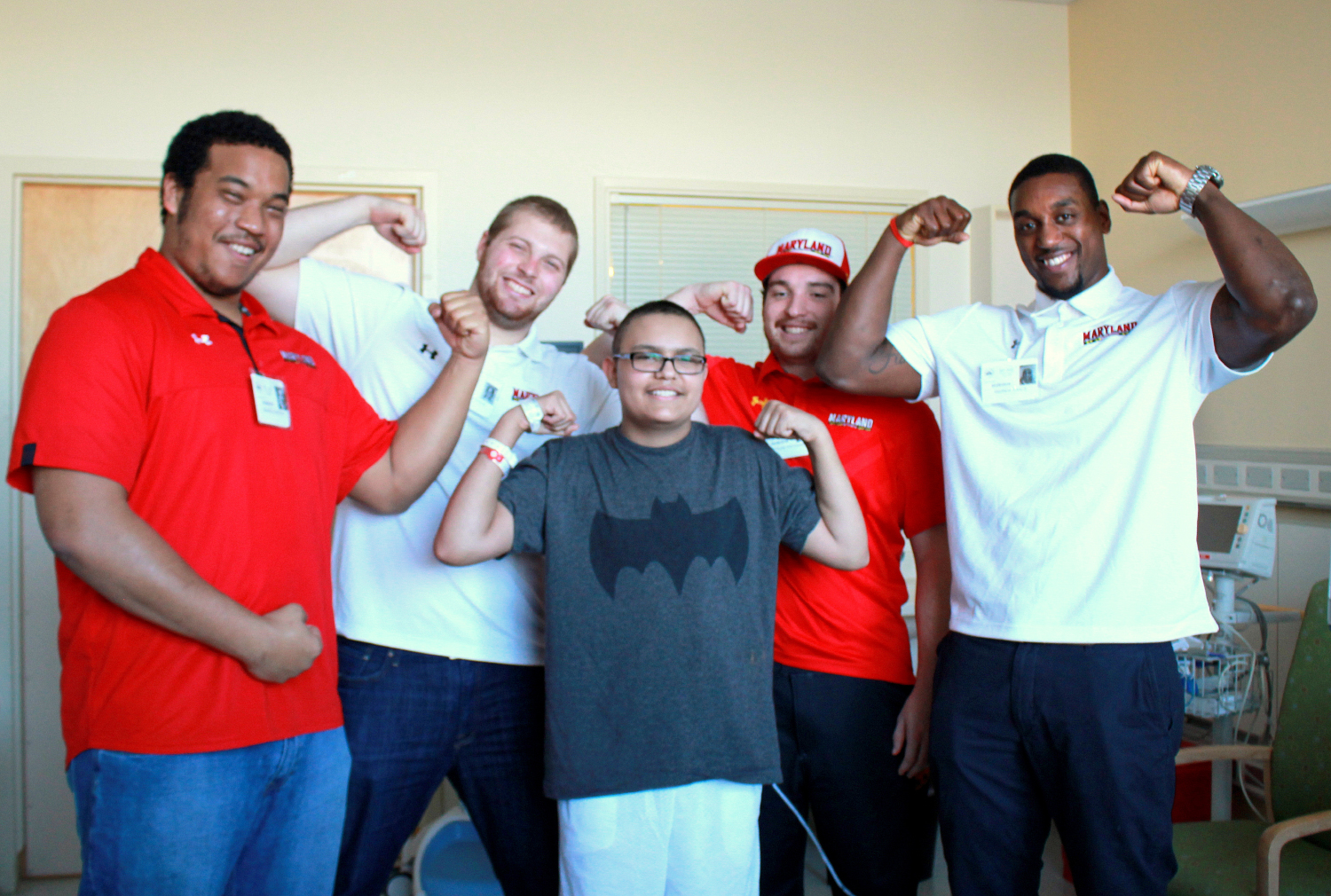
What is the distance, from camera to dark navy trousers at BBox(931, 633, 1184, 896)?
1.53m

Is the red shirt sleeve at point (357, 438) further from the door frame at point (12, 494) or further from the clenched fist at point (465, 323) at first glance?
the door frame at point (12, 494)

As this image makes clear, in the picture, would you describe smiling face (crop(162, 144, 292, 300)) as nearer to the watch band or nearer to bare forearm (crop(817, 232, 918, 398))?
the watch band

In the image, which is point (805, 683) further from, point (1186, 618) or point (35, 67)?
point (35, 67)

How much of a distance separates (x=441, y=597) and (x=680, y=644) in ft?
1.67

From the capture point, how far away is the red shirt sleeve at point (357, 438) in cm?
163

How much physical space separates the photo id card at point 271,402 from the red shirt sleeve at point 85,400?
6.2 inches

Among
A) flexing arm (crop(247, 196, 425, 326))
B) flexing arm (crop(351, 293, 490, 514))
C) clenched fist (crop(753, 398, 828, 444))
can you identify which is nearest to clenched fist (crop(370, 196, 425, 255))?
flexing arm (crop(247, 196, 425, 326))

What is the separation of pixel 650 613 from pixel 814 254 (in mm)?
992

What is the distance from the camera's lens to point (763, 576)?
1.66m

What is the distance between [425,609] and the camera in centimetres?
174

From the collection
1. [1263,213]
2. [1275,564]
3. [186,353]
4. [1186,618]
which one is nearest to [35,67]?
[186,353]

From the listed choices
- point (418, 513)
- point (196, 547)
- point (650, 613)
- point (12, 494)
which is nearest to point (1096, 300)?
point (650, 613)

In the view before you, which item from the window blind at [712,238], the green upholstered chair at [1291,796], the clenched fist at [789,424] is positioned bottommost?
the green upholstered chair at [1291,796]

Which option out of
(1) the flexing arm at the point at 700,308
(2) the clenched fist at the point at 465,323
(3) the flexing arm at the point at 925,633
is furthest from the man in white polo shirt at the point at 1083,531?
(2) the clenched fist at the point at 465,323
